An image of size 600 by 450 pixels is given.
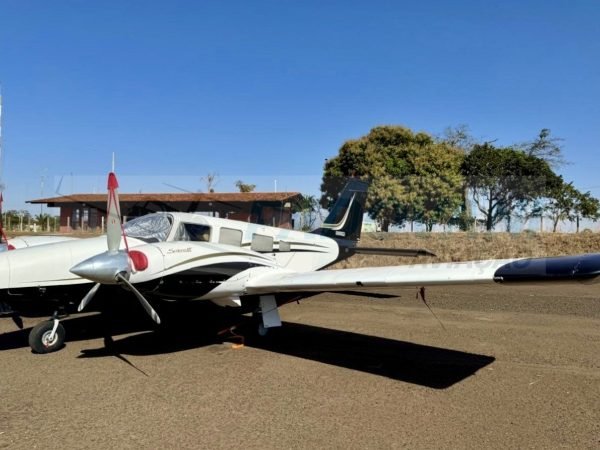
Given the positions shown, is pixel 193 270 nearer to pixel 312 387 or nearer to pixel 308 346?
pixel 308 346

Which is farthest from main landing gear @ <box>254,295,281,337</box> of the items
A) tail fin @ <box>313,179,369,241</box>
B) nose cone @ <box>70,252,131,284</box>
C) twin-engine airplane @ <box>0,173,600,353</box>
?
tail fin @ <box>313,179,369,241</box>

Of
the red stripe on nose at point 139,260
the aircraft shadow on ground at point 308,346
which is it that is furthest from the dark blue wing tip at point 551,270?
the red stripe on nose at point 139,260

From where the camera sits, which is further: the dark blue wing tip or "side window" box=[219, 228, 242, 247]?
"side window" box=[219, 228, 242, 247]

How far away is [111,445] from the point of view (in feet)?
11.9

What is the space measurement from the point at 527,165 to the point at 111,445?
30.9 metres

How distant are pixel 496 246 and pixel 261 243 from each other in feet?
54.7

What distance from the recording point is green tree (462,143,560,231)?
86.3 ft

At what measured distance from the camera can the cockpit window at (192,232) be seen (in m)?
7.15

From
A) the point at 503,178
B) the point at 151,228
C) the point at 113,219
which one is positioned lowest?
the point at 151,228

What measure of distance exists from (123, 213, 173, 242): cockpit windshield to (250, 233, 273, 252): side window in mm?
1670

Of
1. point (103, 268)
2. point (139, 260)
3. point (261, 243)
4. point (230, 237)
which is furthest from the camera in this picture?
point (261, 243)

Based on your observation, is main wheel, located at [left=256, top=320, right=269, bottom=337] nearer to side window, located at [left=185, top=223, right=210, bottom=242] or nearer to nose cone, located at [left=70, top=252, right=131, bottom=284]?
side window, located at [left=185, top=223, right=210, bottom=242]

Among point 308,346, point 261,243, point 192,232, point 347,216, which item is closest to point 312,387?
point 308,346

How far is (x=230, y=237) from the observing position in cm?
782
